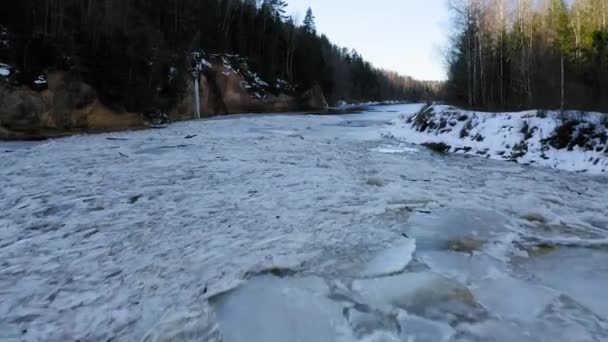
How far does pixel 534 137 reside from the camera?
947cm

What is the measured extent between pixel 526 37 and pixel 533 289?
23.1 m

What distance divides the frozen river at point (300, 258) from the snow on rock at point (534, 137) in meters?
1.85

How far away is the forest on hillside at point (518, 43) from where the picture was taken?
19828mm

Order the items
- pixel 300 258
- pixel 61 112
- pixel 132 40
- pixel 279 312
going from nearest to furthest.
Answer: pixel 279 312 → pixel 300 258 → pixel 61 112 → pixel 132 40

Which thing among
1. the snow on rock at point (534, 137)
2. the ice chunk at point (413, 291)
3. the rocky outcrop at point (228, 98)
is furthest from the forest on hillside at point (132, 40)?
the ice chunk at point (413, 291)

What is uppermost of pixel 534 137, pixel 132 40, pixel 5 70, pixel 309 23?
pixel 309 23

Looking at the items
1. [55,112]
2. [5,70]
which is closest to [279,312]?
[5,70]

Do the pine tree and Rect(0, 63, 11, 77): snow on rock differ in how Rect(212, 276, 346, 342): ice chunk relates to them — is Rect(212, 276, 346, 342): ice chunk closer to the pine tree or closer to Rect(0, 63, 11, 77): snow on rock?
Rect(0, 63, 11, 77): snow on rock

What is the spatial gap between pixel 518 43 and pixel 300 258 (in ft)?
77.3

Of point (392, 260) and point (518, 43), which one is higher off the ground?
point (518, 43)

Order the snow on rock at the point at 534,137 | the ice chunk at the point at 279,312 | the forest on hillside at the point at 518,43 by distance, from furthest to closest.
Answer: the forest on hillside at the point at 518,43
the snow on rock at the point at 534,137
the ice chunk at the point at 279,312

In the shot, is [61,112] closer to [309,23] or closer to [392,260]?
[392,260]

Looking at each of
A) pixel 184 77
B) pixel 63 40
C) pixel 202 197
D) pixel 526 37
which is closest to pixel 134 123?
pixel 63 40

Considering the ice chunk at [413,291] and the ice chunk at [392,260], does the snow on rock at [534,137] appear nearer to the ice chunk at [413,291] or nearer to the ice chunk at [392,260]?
the ice chunk at [392,260]
